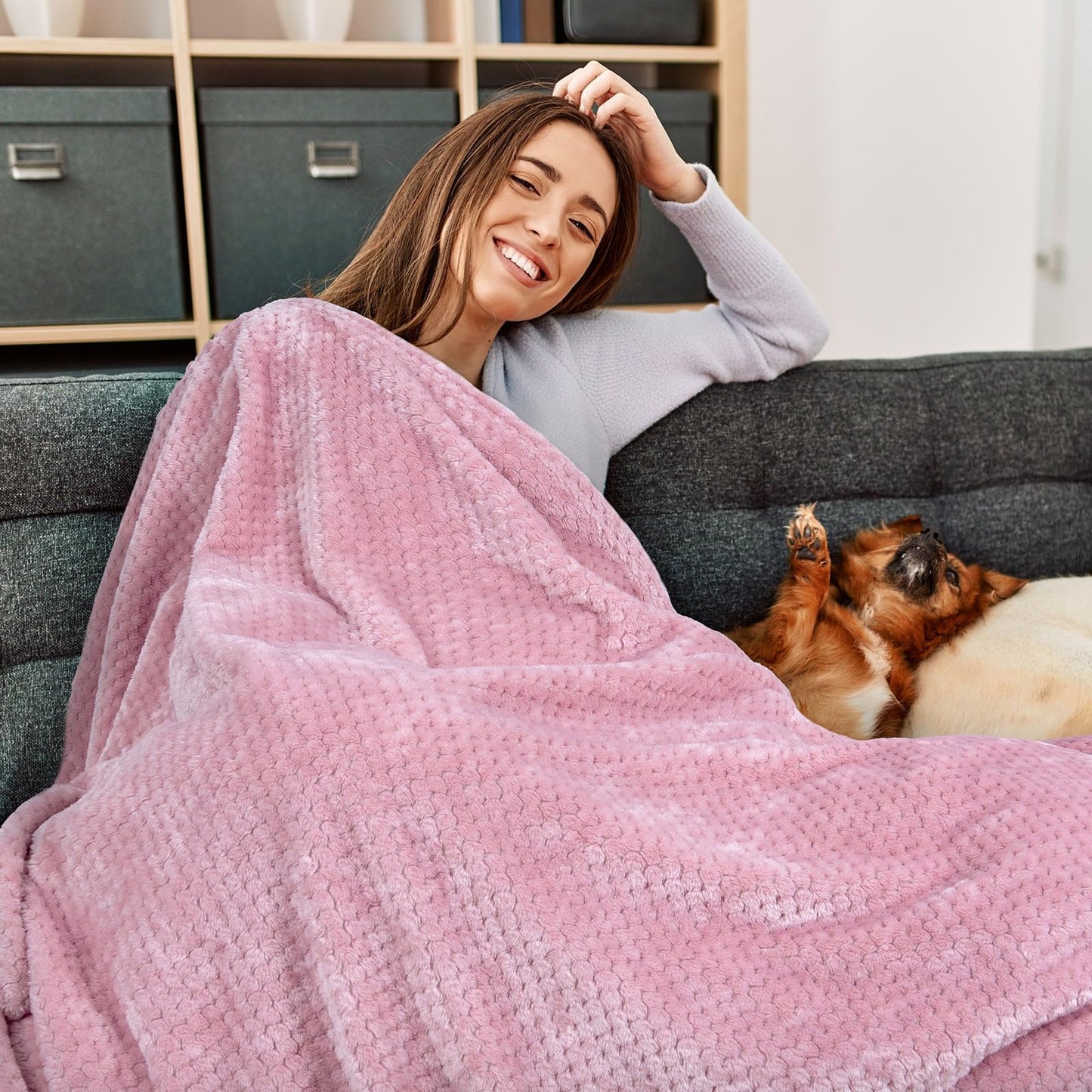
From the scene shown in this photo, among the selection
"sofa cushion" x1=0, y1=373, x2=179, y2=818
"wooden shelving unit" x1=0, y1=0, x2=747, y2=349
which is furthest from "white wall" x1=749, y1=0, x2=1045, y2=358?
"sofa cushion" x1=0, y1=373, x2=179, y2=818

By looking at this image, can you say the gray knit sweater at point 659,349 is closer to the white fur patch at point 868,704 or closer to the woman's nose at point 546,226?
the woman's nose at point 546,226

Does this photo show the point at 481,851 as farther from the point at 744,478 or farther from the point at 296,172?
the point at 296,172

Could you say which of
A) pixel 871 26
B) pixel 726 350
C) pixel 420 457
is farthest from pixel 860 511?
pixel 871 26

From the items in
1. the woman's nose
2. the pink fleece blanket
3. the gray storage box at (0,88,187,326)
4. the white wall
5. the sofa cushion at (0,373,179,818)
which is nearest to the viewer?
the pink fleece blanket

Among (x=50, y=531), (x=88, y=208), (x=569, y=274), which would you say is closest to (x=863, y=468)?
(x=569, y=274)

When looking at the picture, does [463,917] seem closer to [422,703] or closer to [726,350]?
[422,703]

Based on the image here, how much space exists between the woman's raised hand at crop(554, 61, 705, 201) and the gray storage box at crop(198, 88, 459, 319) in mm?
855

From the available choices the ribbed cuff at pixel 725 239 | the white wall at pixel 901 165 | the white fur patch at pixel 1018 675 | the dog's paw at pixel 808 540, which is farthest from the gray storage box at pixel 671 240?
the white fur patch at pixel 1018 675

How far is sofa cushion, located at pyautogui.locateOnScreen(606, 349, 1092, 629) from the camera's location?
151 cm

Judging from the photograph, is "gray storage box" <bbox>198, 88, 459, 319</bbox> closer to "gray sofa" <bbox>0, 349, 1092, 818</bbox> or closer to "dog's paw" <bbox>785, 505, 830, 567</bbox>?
"gray sofa" <bbox>0, 349, 1092, 818</bbox>

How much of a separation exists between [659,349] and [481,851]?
0.85 meters

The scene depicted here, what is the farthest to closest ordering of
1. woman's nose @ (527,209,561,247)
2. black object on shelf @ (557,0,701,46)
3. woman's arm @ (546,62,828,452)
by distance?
black object on shelf @ (557,0,701,46) < woman's arm @ (546,62,828,452) < woman's nose @ (527,209,561,247)

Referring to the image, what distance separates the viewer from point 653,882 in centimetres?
86

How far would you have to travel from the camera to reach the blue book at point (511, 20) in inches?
92.0
